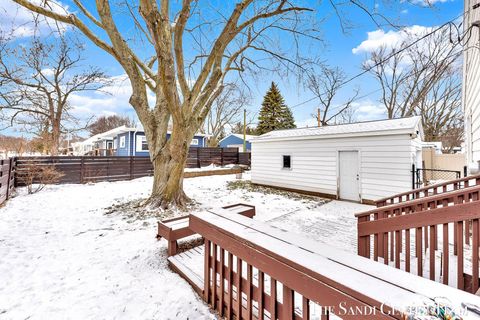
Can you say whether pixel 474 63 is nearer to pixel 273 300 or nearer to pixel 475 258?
pixel 475 258

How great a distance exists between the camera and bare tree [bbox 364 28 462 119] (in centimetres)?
1378

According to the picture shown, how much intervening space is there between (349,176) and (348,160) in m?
0.57

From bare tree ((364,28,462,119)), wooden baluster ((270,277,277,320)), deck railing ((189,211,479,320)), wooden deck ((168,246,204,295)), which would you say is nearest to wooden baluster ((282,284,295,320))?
deck railing ((189,211,479,320))

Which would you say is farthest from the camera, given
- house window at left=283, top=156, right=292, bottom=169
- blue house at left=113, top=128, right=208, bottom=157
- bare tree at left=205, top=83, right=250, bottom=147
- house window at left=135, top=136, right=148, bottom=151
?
bare tree at left=205, top=83, right=250, bottom=147

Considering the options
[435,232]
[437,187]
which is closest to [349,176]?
[437,187]

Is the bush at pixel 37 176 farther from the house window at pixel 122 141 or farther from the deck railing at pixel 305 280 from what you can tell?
the deck railing at pixel 305 280

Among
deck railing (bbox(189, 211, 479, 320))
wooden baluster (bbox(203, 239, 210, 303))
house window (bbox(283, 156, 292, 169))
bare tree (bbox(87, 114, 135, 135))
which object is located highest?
bare tree (bbox(87, 114, 135, 135))

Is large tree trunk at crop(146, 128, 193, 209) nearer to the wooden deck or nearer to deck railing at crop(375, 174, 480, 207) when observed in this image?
the wooden deck

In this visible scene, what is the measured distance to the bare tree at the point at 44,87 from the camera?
11.4m

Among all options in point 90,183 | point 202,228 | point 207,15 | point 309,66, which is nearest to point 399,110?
point 309,66

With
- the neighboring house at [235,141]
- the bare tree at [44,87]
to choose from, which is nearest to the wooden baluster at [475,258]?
the bare tree at [44,87]

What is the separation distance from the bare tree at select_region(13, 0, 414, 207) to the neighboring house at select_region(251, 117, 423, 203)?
3.22 metres

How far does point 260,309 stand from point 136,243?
2844mm

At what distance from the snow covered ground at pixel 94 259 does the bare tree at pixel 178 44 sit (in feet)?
5.55
